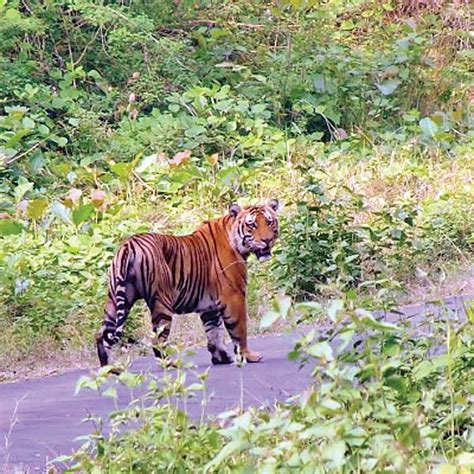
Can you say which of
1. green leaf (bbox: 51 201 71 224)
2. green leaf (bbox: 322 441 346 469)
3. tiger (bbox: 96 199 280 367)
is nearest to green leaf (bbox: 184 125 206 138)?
green leaf (bbox: 51 201 71 224)

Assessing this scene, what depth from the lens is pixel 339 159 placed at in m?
15.3

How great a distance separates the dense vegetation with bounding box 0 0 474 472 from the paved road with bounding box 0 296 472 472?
832 mm

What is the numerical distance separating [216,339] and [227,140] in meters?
7.13

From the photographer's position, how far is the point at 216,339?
8719 millimetres

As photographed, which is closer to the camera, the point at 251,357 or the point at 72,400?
the point at 72,400

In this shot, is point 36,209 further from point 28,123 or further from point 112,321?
point 112,321

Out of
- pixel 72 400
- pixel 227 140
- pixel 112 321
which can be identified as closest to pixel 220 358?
pixel 112 321

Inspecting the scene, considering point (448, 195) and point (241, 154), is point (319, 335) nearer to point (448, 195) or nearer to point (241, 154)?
point (448, 195)

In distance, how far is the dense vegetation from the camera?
36.5 ft

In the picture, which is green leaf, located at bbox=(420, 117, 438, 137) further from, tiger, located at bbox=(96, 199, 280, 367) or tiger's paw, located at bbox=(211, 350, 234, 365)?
tiger's paw, located at bbox=(211, 350, 234, 365)

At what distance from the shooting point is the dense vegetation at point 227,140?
36.5 ft

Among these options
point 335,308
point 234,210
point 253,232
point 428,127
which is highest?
point 335,308

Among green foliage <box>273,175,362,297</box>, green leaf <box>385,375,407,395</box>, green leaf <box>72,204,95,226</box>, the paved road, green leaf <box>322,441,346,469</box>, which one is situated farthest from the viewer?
green leaf <box>72,204,95,226</box>

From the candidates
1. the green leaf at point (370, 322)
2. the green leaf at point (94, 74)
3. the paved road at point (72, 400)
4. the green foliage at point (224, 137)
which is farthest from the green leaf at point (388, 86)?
the green leaf at point (370, 322)
